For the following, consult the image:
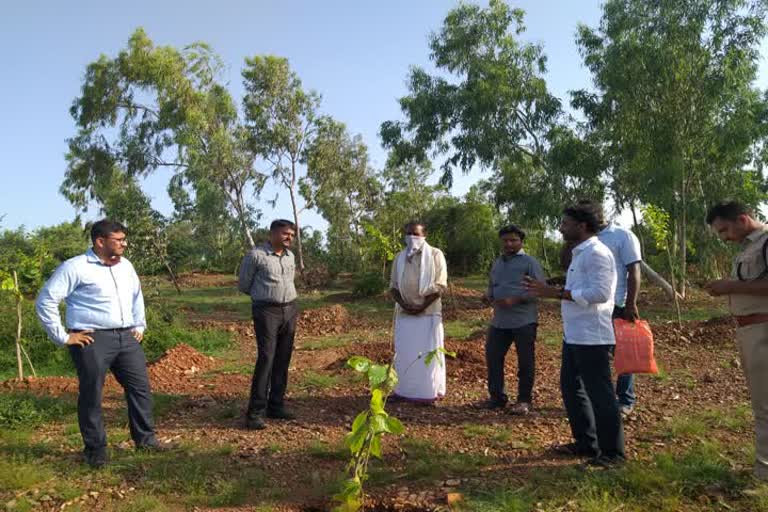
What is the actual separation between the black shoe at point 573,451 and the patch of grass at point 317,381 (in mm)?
2877

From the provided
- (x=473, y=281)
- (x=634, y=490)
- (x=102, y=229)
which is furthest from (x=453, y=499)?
(x=473, y=281)

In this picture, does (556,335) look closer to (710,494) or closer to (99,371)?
(710,494)

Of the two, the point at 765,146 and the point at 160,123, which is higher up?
the point at 160,123

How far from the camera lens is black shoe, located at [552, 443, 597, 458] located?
3.69m

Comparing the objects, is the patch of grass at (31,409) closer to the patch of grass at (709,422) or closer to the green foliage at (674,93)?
the patch of grass at (709,422)

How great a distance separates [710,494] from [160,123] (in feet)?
75.8

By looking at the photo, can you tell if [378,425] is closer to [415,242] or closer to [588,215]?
[588,215]

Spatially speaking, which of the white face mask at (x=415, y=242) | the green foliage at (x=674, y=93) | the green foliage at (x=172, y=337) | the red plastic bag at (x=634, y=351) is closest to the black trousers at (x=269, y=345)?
the white face mask at (x=415, y=242)

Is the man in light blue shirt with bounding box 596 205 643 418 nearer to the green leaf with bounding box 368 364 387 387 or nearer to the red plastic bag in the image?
the red plastic bag

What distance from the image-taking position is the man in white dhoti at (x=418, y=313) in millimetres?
5094

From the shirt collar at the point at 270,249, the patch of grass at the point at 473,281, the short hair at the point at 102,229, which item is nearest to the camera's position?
the short hair at the point at 102,229

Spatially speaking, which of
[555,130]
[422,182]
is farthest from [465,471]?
[422,182]

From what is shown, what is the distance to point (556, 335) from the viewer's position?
368 inches

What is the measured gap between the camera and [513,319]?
4.90 meters
